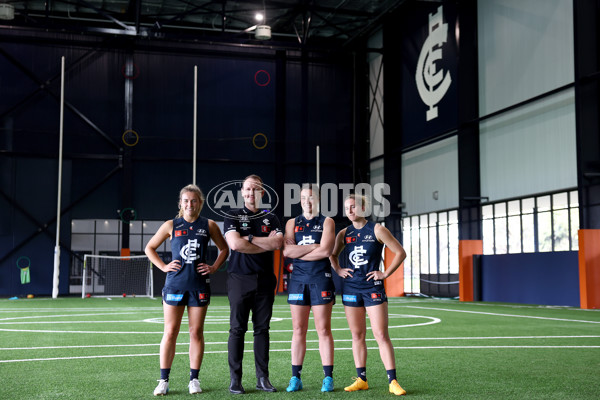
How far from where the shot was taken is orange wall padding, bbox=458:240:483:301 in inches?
965

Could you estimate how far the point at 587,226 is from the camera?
61.8 feet

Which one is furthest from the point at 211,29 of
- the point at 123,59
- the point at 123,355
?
the point at 123,355

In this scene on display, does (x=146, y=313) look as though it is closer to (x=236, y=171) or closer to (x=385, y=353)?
(x=385, y=353)

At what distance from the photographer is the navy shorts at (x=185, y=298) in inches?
234

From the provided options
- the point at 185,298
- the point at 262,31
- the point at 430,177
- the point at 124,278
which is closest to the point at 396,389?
the point at 185,298

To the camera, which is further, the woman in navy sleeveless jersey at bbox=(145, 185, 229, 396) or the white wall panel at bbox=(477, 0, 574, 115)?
the white wall panel at bbox=(477, 0, 574, 115)

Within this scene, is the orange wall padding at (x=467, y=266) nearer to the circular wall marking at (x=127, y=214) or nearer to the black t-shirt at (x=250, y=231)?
the circular wall marking at (x=127, y=214)

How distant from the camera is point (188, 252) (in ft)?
19.8

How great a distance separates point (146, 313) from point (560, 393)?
40.7 feet

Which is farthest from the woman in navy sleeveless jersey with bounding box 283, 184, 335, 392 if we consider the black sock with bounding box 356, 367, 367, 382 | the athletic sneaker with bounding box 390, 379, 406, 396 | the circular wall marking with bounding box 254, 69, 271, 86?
the circular wall marking with bounding box 254, 69, 271, 86

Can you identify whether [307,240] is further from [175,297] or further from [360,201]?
[175,297]

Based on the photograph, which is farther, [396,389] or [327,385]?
[327,385]

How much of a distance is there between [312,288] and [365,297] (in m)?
0.49

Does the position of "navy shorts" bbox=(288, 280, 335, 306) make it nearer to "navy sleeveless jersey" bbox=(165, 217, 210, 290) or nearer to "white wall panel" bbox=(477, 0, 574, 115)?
"navy sleeveless jersey" bbox=(165, 217, 210, 290)
